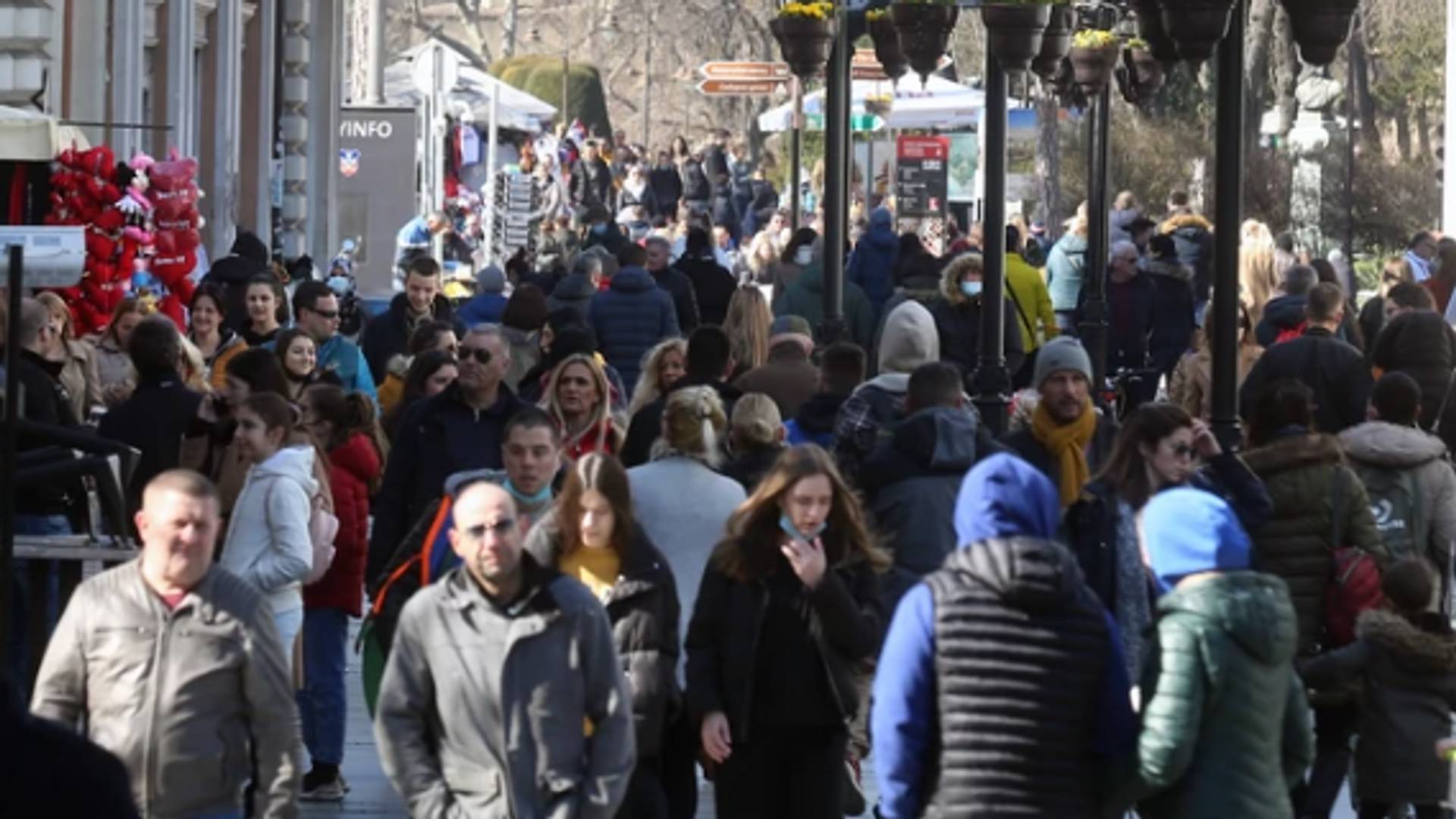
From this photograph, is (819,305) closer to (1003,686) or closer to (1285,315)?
(1285,315)

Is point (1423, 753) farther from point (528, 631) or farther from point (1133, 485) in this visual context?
point (528, 631)

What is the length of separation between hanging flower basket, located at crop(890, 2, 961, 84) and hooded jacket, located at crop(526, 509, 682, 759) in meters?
8.79

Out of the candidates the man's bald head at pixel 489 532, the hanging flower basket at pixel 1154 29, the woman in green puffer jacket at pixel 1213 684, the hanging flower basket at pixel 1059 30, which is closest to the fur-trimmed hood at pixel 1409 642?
the hanging flower basket at pixel 1154 29

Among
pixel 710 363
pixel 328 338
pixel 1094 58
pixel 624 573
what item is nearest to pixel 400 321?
pixel 328 338

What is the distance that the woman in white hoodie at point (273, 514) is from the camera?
1073cm

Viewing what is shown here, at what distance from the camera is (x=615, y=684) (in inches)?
322

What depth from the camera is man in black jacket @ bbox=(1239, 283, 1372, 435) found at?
51.3ft

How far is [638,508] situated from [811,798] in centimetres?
133

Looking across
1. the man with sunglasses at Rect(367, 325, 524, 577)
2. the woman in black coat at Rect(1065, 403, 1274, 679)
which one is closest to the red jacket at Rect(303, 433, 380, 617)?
the man with sunglasses at Rect(367, 325, 524, 577)

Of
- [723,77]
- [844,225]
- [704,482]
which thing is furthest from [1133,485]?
[723,77]

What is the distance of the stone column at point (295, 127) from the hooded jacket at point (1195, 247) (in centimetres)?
1408

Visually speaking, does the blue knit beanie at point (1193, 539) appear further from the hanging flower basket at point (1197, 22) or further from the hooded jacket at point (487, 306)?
the hooded jacket at point (487, 306)

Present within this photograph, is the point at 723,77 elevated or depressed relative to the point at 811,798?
elevated

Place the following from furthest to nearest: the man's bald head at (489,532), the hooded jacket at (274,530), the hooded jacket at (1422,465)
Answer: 1. the hooded jacket at (1422,465)
2. the hooded jacket at (274,530)
3. the man's bald head at (489,532)
